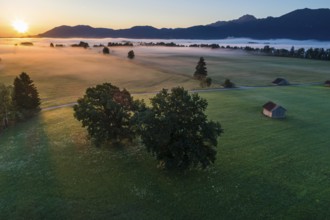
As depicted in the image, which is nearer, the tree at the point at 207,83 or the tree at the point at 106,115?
the tree at the point at 106,115

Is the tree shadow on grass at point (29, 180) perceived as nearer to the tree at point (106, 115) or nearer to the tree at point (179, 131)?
the tree at point (106, 115)

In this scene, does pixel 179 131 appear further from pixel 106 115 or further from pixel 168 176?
pixel 106 115

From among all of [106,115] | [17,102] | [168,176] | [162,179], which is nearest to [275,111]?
[168,176]

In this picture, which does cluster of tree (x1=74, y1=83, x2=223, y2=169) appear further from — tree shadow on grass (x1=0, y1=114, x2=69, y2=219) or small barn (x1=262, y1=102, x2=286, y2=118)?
small barn (x1=262, y1=102, x2=286, y2=118)

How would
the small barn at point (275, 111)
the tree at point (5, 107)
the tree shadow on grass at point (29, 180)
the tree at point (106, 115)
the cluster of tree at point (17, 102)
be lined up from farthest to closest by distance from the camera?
→ the small barn at point (275, 111)
the cluster of tree at point (17, 102)
the tree at point (5, 107)
the tree at point (106, 115)
the tree shadow on grass at point (29, 180)

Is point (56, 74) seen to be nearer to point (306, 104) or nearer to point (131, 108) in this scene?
point (131, 108)

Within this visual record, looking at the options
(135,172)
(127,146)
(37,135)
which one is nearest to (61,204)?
(135,172)

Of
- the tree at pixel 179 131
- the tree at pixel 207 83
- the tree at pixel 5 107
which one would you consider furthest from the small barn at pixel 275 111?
the tree at pixel 5 107
